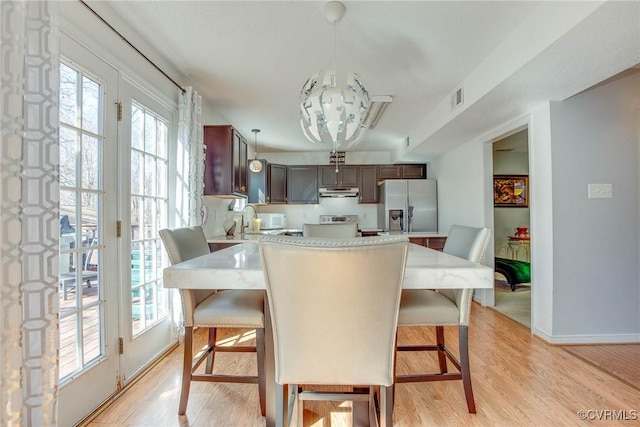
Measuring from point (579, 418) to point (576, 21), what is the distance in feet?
6.61

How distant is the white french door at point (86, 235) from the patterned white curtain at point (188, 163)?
2.22ft

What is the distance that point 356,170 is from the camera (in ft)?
18.0

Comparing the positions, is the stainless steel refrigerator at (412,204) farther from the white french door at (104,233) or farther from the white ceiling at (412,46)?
the white french door at (104,233)

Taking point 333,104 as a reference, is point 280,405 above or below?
below

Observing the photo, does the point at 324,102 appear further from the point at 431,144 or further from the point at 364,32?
the point at 431,144

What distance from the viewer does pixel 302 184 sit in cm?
555

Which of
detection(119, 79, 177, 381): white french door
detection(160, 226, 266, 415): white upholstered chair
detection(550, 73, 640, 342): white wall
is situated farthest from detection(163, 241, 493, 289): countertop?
detection(550, 73, 640, 342): white wall

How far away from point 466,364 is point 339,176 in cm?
425

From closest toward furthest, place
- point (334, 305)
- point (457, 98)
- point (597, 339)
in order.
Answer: point (334, 305)
point (597, 339)
point (457, 98)

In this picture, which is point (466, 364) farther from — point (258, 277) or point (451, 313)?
point (258, 277)

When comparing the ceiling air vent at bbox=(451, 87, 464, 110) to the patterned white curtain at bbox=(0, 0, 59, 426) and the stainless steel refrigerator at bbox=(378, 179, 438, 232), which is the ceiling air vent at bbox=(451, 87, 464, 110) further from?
the patterned white curtain at bbox=(0, 0, 59, 426)

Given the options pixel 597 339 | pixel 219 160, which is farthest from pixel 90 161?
pixel 597 339

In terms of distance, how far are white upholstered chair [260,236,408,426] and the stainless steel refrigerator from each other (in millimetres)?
3945

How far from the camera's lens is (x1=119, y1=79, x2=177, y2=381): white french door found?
192cm
